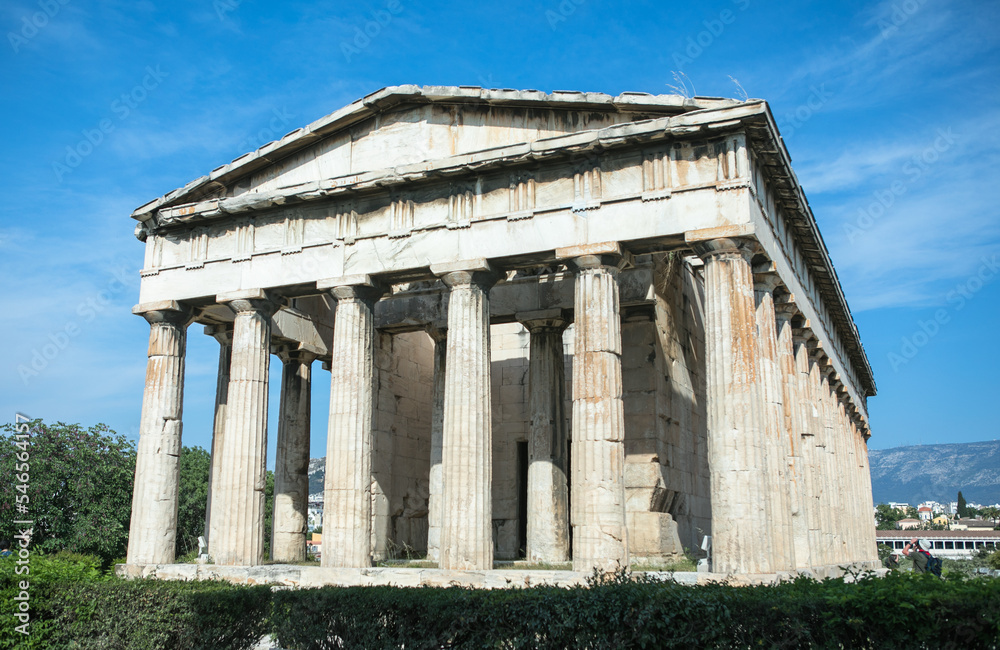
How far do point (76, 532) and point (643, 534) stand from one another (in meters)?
20.3

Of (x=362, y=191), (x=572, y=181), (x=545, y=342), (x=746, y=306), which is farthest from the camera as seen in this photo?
(x=545, y=342)

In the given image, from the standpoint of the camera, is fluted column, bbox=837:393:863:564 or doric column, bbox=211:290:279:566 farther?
fluted column, bbox=837:393:863:564

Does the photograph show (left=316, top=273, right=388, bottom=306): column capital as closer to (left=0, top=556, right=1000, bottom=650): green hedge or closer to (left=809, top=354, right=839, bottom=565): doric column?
(left=0, top=556, right=1000, bottom=650): green hedge

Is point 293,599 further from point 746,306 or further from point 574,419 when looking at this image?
point 746,306

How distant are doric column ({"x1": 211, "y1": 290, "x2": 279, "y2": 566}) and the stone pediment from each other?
275 centimetres

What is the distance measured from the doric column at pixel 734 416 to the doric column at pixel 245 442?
10.2m

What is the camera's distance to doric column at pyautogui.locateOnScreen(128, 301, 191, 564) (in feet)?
66.3

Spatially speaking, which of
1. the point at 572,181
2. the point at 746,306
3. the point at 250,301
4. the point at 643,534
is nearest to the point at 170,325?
the point at 250,301

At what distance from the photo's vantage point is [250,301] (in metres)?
20.3

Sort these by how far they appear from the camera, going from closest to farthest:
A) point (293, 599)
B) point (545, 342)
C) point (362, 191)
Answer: point (293, 599) → point (362, 191) → point (545, 342)

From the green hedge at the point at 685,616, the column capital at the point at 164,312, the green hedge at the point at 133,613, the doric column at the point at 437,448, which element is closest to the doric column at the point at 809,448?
the doric column at the point at 437,448

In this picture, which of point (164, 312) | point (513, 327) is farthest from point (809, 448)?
point (164, 312)

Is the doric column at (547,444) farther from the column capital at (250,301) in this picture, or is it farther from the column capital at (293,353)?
the column capital at (293,353)

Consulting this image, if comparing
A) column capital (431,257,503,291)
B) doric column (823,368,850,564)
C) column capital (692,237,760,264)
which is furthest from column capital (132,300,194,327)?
doric column (823,368,850,564)
